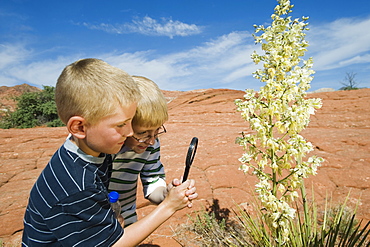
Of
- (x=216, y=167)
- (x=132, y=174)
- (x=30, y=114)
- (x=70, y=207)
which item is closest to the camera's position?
(x=70, y=207)

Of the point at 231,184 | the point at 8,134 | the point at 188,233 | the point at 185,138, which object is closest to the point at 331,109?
the point at 185,138

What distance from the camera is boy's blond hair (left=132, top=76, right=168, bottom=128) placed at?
61.2 inches

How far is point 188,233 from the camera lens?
263 centimetres

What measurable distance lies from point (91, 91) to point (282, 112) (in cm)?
118

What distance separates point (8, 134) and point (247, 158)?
28.6ft

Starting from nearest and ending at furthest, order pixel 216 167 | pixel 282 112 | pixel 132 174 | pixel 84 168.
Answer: pixel 84 168
pixel 282 112
pixel 132 174
pixel 216 167

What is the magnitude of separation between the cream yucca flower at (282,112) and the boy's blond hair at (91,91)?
809 millimetres

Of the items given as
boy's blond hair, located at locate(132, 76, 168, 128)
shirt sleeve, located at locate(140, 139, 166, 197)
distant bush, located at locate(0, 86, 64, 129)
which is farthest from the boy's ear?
distant bush, located at locate(0, 86, 64, 129)

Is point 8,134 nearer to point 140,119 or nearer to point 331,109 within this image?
point 140,119

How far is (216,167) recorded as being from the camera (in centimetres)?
416

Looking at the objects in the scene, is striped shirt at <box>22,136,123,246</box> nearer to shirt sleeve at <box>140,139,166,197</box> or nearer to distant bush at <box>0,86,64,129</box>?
shirt sleeve at <box>140,139,166,197</box>

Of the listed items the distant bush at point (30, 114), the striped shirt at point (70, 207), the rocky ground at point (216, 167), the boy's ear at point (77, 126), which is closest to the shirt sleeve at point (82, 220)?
the striped shirt at point (70, 207)

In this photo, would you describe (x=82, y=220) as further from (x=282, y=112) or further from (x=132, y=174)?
(x=282, y=112)

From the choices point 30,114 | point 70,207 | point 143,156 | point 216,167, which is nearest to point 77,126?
point 70,207
